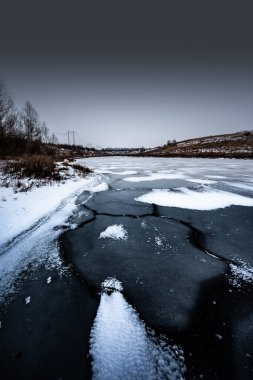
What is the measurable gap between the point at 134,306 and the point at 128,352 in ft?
0.94

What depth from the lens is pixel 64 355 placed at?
101cm

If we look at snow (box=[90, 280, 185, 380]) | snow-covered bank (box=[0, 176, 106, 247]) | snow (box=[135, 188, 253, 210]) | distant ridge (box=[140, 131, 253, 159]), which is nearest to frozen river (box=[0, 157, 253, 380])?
snow (box=[90, 280, 185, 380])

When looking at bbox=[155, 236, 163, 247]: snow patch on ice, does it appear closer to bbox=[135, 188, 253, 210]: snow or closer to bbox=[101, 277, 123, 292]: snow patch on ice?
bbox=[101, 277, 123, 292]: snow patch on ice

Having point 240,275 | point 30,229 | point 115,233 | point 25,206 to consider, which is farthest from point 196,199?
point 25,206

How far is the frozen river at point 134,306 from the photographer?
0.97 meters

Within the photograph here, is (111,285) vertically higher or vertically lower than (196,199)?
lower

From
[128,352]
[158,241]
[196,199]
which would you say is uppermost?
[196,199]

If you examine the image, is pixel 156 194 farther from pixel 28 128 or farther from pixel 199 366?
pixel 28 128

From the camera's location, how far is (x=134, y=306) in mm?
1300

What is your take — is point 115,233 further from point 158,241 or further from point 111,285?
point 111,285

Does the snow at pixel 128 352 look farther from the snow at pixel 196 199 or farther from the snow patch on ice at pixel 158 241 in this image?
the snow at pixel 196 199

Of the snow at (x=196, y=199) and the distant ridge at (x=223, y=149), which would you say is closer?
the snow at (x=196, y=199)

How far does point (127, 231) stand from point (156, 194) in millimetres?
2099

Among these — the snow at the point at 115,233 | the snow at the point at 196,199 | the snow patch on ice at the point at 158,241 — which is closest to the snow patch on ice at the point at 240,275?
the snow patch on ice at the point at 158,241
